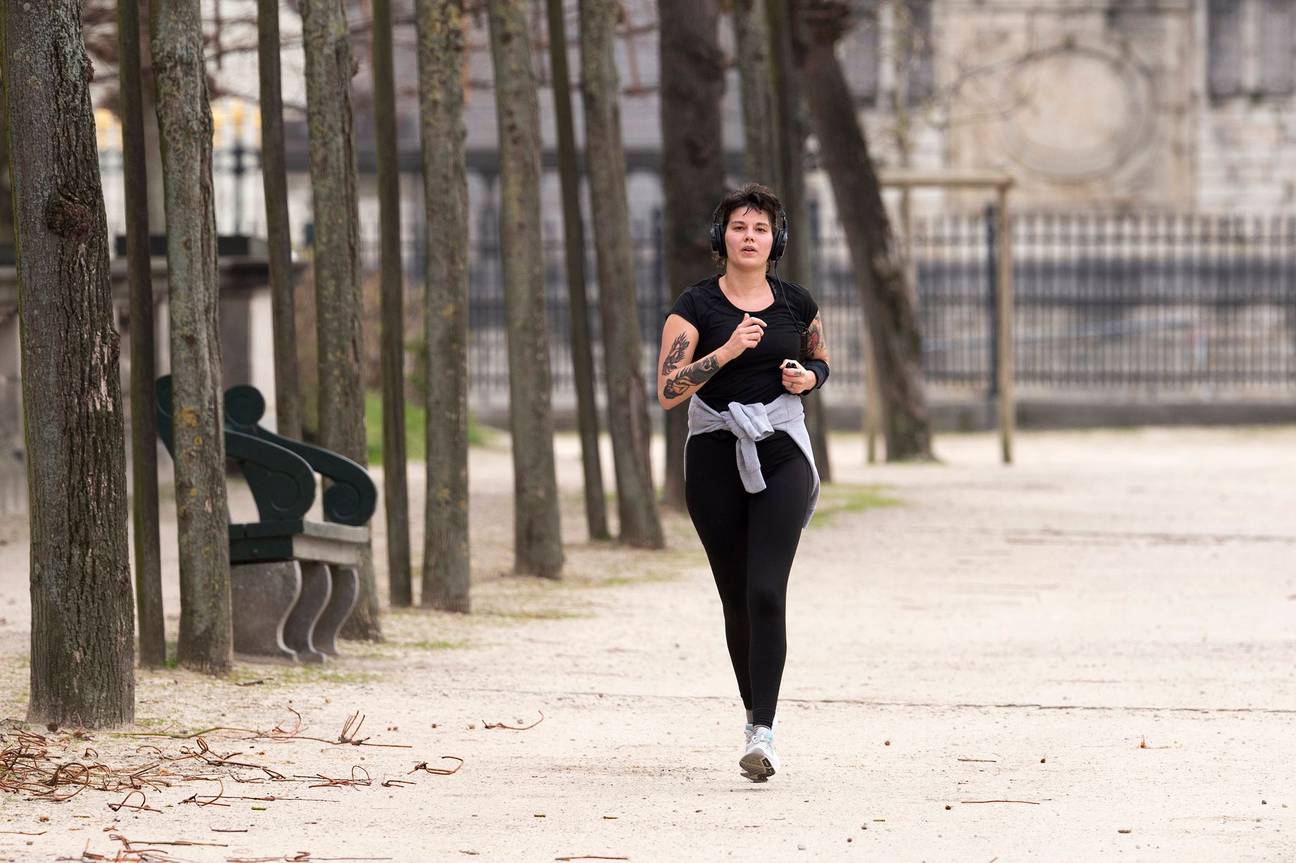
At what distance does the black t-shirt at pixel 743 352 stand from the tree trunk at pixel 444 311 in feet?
11.5

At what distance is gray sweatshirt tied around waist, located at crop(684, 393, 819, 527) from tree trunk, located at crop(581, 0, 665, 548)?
5.68 meters

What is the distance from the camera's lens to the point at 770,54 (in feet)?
47.6

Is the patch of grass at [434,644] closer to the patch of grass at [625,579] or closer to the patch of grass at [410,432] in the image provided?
the patch of grass at [625,579]

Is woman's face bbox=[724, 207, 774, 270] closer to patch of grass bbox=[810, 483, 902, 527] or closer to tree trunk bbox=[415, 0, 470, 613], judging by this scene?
tree trunk bbox=[415, 0, 470, 613]

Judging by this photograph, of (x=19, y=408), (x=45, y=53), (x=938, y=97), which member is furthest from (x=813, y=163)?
(x=45, y=53)

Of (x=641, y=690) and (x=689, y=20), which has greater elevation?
(x=689, y=20)

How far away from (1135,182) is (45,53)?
1223 inches

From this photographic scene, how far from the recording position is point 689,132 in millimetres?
13500

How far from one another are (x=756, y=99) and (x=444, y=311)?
524cm

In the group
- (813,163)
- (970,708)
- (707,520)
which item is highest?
(813,163)

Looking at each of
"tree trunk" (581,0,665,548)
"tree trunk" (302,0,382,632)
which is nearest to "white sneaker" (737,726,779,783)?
"tree trunk" (302,0,382,632)

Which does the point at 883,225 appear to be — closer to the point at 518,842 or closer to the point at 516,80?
the point at 516,80

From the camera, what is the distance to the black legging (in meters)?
5.68

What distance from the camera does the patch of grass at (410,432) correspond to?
18.6 m
